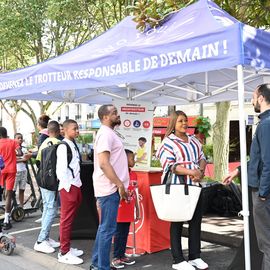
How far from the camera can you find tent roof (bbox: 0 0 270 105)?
160 inches

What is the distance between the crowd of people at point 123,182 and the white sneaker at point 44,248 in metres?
0.01

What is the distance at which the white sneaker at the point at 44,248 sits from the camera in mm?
6055

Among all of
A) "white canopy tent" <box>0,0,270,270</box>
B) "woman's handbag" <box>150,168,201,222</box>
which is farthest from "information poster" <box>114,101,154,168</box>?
"woman's handbag" <box>150,168,201,222</box>

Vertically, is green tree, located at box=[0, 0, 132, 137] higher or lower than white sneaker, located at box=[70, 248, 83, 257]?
higher

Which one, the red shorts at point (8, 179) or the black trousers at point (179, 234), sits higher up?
the red shorts at point (8, 179)

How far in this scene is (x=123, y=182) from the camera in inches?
189

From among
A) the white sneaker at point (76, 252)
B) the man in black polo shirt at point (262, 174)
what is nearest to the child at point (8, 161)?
the white sneaker at point (76, 252)

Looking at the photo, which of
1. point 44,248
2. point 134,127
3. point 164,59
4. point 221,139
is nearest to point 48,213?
point 44,248

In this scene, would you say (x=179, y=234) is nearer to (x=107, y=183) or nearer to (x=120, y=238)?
(x=120, y=238)

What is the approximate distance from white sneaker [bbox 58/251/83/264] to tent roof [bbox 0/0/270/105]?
2098mm

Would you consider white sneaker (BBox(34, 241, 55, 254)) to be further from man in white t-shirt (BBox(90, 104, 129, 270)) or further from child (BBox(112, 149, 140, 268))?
man in white t-shirt (BBox(90, 104, 129, 270))

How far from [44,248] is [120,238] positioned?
4.40ft

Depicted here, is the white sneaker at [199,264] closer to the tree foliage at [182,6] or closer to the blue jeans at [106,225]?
the blue jeans at [106,225]

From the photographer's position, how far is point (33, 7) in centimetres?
1778
